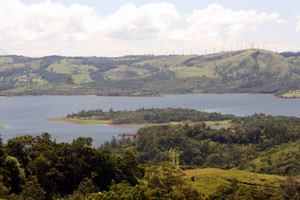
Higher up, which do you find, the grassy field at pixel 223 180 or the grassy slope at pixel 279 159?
the grassy field at pixel 223 180

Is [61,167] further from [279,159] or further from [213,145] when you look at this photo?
[213,145]

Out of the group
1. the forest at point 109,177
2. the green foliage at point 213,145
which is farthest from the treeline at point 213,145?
the forest at point 109,177

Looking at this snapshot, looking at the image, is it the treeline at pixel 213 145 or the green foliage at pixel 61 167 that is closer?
the green foliage at pixel 61 167

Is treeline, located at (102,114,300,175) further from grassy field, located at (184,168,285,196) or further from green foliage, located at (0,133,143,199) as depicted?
green foliage, located at (0,133,143,199)

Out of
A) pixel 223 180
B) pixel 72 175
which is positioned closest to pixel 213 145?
pixel 223 180

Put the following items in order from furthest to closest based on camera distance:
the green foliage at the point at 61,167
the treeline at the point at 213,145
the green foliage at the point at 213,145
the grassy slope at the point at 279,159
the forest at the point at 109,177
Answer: the green foliage at the point at 213,145
the treeline at the point at 213,145
the grassy slope at the point at 279,159
the green foliage at the point at 61,167
the forest at the point at 109,177

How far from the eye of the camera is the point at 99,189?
76.6 metres

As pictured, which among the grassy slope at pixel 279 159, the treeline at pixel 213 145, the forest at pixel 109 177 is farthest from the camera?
the treeline at pixel 213 145

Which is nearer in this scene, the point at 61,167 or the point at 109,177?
the point at 61,167

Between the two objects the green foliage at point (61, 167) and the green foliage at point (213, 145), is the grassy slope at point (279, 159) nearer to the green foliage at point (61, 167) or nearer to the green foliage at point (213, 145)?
the green foliage at point (213, 145)

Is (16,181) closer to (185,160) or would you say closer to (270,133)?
(185,160)

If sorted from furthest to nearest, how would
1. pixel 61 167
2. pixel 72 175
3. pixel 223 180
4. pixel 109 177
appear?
pixel 223 180 → pixel 109 177 → pixel 72 175 → pixel 61 167

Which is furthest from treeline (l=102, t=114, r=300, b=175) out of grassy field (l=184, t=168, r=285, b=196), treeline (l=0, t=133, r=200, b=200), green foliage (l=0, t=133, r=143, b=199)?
green foliage (l=0, t=133, r=143, b=199)

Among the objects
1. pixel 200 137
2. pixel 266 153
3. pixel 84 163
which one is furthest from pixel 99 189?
pixel 200 137
